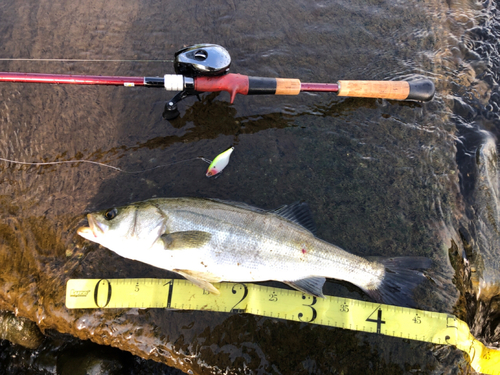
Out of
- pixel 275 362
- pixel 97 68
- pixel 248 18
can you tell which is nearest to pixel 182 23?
pixel 248 18

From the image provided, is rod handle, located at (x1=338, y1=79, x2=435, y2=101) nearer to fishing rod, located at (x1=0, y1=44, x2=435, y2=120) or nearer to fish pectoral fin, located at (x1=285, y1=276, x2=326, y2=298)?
fishing rod, located at (x1=0, y1=44, x2=435, y2=120)

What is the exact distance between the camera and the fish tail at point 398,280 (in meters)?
2.97

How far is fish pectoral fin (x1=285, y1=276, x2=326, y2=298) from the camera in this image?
292 centimetres

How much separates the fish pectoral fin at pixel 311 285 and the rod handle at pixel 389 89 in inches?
86.7

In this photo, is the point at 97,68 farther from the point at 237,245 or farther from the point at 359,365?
the point at 359,365

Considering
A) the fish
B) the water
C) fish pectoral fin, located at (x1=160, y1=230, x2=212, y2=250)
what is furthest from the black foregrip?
fish pectoral fin, located at (x1=160, y1=230, x2=212, y2=250)

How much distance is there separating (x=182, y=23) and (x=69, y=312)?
395cm

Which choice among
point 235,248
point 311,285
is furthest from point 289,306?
point 235,248

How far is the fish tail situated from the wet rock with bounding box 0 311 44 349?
389 cm

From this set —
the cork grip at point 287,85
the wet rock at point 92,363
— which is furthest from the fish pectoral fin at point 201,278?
the cork grip at point 287,85

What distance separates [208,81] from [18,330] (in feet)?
12.0

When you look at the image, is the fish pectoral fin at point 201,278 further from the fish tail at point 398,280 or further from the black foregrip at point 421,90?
the black foregrip at point 421,90

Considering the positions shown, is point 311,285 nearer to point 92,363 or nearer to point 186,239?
Result: point 186,239

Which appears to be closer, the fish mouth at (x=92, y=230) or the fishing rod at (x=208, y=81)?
the fish mouth at (x=92, y=230)
